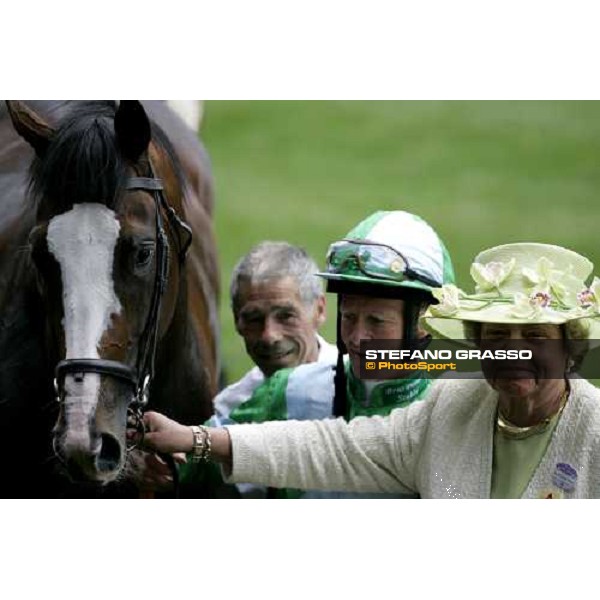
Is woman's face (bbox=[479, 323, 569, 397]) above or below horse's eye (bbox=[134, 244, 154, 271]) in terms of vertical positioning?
below

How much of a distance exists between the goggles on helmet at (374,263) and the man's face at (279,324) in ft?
0.88

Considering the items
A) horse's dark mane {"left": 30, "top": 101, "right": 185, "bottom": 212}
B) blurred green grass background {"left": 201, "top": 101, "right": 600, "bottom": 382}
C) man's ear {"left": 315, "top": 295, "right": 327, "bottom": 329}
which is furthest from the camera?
man's ear {"left": 315, "top": 295, "right": 327, "bottom": 329}

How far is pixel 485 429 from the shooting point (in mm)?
3557

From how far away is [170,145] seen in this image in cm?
397

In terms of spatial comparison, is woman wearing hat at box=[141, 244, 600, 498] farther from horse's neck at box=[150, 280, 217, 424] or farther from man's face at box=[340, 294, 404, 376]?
horse's neck at box=[150, 280, 217, 424]

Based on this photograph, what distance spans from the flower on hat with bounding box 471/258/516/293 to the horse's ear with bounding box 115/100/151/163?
3.13 feet

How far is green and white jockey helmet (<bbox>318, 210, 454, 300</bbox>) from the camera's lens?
3.73 metres

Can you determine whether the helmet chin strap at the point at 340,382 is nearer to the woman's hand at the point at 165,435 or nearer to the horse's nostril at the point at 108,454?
the woman's hand at the point at 165,435

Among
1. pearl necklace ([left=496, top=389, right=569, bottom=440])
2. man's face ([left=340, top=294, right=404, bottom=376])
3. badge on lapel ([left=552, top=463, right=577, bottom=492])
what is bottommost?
badge on lapel ([left=552, top=463, right=577, bottom=492])

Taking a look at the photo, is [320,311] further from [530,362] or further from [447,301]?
[530,362]

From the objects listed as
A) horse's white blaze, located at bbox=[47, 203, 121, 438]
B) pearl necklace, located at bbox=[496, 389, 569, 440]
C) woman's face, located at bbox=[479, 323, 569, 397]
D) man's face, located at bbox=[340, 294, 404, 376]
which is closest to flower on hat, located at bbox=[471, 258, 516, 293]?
woman's face, located at bbox=[479, 323, 569, 397]

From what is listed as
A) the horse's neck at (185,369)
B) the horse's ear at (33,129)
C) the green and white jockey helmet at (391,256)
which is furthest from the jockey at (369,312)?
the horse's ear at (33,129)

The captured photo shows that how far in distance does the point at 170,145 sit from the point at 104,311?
0.65 meters

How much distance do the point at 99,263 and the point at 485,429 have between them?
1077 millimetres
